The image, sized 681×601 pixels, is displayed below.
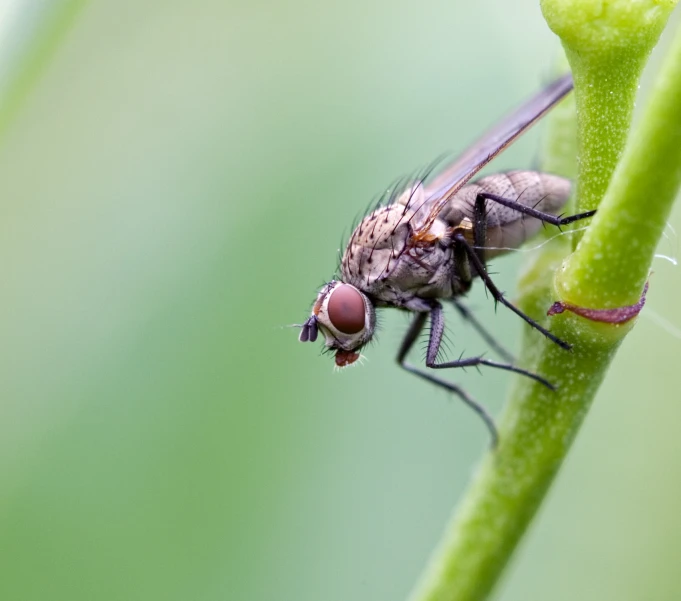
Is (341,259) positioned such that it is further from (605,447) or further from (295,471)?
(605,447)

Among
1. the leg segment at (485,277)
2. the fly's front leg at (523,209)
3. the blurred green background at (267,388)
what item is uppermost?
the fly's front leg at (523,209)

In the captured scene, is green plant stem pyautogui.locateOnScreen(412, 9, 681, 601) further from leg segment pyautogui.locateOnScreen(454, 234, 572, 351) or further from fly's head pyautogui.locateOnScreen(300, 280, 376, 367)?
fly's head pyautogui.locateOnScreen(300, 280, 376, 367)

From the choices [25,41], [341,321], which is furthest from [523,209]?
[25,41]

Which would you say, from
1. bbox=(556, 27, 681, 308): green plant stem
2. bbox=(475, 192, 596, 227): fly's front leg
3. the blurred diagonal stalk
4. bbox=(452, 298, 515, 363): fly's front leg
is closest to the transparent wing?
bbox=(475, 192, 596, 227): fly's front leg

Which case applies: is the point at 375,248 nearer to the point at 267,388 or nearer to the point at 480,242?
the point at 480,242

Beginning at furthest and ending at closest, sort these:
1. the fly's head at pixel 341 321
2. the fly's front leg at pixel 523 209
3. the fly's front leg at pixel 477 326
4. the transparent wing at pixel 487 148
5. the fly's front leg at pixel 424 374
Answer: the fly's front leg at pixel 477 326 < the fly's front leg at pixel 424 374 < the fly's head at pixel 341 321 < the transparent wing at pixel 487 148 < the fly's front leg at pixel 523 209

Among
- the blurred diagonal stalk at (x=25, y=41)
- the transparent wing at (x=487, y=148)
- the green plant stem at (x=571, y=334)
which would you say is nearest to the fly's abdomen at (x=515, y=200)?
the transparent wing at (x=487, y=148)

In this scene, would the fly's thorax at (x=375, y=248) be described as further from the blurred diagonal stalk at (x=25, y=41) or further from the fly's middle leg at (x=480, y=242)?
the blurred diagonal stalk at (x=25, y=41)

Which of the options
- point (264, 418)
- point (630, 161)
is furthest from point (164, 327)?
point (630, 161)
